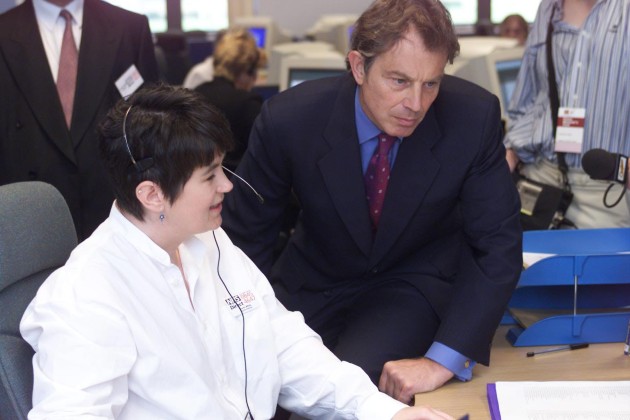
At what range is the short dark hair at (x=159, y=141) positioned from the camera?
1.57 m

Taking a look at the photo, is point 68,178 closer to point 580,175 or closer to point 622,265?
point 580,175

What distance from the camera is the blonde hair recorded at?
468 centimetres

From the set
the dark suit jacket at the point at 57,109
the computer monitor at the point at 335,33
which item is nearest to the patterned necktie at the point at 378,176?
the dark suit jacket at the point at 57,109

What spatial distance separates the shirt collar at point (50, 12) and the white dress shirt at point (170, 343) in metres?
1.60

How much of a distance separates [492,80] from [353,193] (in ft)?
6.57

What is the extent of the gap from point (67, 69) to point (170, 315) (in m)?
1.73

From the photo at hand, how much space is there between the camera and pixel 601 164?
2176 mm

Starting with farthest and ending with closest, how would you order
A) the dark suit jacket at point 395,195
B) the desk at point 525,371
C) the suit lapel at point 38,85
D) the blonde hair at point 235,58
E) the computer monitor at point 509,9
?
the computer monitor at point 509,9
the blonde hair at point 235,58
the suit lapel at point 38,85
the dark suit jacket at point 395,195
the desk at point 525,371

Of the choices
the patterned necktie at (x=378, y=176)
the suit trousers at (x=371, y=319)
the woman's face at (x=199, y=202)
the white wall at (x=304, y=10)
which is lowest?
the white wall at (x=304, y=10)

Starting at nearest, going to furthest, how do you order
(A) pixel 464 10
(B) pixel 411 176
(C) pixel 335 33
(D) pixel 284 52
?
(B) pixel 411 176
(D) pixel 284 52
(C) pixel 335 33
(A) pixel 464 10

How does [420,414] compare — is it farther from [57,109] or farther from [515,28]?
[515,28]

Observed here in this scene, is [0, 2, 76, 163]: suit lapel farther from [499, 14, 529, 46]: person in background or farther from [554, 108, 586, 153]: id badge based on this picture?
[499, 14, 529, 46]: person in background

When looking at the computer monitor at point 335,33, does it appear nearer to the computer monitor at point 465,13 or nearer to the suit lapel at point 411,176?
the computer monitor at point 465,13

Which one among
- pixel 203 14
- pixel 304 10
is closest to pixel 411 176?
pixel 203 14
